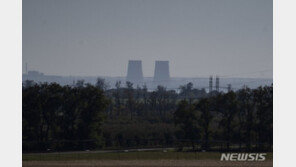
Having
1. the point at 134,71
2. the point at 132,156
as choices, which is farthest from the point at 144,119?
the point at 134,71

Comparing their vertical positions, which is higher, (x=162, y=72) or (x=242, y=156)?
(x=162, y=72)

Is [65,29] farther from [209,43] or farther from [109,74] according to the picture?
[209,43]

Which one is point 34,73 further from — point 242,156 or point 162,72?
point 242,156

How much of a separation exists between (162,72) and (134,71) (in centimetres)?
65

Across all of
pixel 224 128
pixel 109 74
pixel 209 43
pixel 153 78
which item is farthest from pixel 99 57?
pixel 224 128

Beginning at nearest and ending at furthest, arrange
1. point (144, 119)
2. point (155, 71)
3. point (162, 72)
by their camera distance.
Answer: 1. point (155, 71)
2. point (162, 72)
3. point (144, 119)

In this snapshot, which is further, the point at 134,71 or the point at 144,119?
the point at 144,119

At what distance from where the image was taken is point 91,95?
13.3 m

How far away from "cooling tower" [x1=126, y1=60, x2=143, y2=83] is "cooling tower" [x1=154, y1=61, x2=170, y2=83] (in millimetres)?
368

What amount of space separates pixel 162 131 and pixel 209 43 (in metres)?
2.63

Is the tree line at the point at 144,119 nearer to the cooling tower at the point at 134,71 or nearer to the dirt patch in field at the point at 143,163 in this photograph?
the cooling tower at the point at 134,71

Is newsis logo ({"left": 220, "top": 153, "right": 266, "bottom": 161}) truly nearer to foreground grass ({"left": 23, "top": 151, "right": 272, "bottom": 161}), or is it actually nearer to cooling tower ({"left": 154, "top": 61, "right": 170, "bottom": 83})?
foreground grass ({"left": 23, "top": 151, "right": 272, "bottom": 161})

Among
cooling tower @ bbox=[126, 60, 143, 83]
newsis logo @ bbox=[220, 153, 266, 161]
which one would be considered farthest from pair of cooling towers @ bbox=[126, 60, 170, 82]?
newsis logo @ bbox=[220, 153, 266, 161]

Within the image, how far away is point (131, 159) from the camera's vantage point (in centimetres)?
1241
